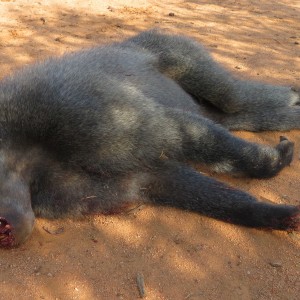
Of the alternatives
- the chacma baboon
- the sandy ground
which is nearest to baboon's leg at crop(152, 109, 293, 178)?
the chacma baboon

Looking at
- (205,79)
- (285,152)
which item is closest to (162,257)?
(285,152)

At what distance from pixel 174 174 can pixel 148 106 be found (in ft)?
1.55

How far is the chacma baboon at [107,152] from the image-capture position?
2648mm

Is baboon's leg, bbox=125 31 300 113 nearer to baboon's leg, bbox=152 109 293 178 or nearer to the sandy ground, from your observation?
the sandy ground

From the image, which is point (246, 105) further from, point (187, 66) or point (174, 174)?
point (174, 174)

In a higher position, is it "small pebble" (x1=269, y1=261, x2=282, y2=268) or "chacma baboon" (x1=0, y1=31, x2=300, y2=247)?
"chacma baboon" (x1=0, y1=31, x2=300, y2=247)

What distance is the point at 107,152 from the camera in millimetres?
2752

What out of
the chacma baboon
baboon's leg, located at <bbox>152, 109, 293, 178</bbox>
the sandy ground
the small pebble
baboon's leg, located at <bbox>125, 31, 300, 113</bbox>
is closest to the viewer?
the sandy ground

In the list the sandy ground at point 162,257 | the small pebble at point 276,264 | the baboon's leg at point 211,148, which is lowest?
the sandy ground at point 162,257

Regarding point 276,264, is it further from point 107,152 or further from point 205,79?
point 205,79

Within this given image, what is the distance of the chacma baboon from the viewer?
265cm

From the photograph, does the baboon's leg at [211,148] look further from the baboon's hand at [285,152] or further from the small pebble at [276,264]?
the small pebble at [276,264]

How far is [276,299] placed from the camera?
2.30 m

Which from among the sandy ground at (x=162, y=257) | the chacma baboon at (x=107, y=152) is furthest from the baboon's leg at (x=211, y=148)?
the sandy ground at (x=162, y=257)
